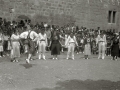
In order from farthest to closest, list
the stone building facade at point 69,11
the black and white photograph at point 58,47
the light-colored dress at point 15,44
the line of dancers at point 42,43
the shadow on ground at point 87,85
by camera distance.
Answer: the stone building facade at point 69,11 → the light-colored dress at point 15,44 → the line of dancers at point 42,43 → the black and white photograph at point 58,47 → the shadow on ground at point 87,85

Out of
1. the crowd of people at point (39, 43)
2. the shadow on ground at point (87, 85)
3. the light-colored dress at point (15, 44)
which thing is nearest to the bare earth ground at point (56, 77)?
the shadow on ground at point (87, 85)

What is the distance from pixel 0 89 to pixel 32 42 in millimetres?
3651

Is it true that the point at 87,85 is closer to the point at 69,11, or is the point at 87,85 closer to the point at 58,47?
the point at 58,47

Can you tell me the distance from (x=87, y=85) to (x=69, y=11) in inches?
551

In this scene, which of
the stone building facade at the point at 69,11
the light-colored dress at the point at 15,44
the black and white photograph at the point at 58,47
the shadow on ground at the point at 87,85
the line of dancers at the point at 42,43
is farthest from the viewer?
the stone building facade at the point at 69,11

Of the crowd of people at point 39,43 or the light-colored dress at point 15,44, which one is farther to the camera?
the light-colored dress at point 15,44

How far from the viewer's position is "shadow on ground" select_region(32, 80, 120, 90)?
7.00m

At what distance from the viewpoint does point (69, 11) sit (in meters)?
20.6

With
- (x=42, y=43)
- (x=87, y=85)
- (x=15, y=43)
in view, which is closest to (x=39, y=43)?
(x=42, y=43)

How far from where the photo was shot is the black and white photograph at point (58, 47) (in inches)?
307

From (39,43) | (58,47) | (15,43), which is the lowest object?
(58,47)

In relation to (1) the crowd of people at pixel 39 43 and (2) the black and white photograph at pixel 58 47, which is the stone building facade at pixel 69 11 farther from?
(1) the crowd of people at pixel 39 43

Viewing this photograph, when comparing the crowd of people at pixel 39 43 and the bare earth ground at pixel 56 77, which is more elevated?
the crowd of people at pixel 39 43

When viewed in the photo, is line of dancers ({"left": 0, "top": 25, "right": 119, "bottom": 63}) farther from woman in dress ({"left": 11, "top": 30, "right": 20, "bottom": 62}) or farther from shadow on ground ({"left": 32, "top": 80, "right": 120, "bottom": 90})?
shadow on ground ({"left": 32, "top": 80, "right": 120, "bottom": 90})
